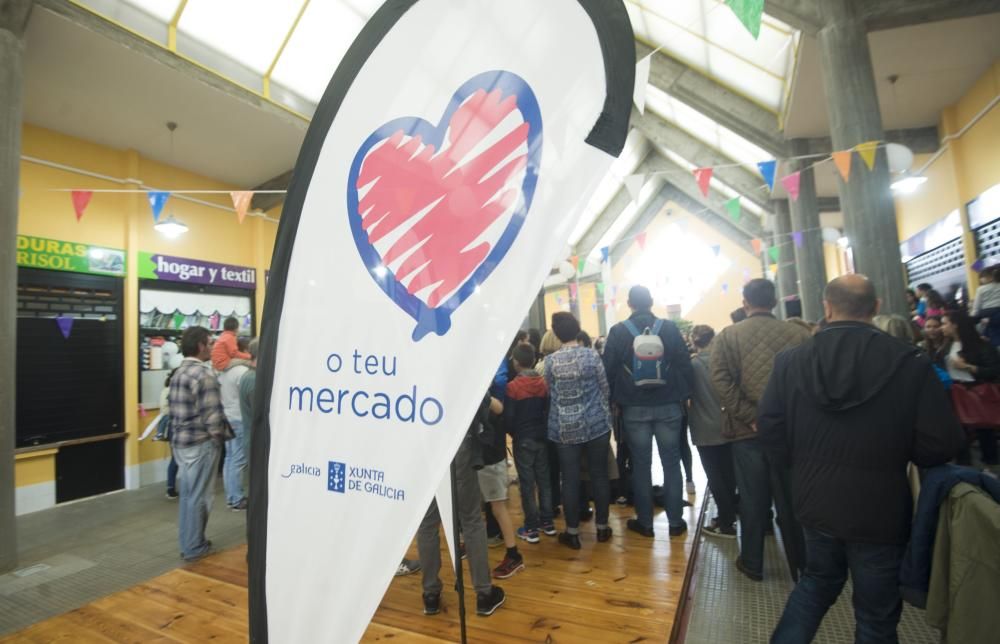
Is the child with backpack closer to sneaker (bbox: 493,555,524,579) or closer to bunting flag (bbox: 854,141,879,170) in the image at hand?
sneaker (bbox: 493,555,524,579)

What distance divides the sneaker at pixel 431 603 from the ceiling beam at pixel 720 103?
315 inches

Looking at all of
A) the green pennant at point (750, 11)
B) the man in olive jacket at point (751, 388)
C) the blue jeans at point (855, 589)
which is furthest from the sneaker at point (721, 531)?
the green pennant at point (750, 11)

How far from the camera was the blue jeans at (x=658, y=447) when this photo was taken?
3.12 meters

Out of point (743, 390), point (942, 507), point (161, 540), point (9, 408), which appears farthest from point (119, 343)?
point (942, 507)

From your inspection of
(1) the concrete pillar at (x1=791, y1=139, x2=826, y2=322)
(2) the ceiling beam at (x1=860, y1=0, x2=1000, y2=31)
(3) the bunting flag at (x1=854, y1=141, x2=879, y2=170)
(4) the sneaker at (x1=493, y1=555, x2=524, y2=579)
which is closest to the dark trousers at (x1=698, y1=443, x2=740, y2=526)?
(4) the sneaker at (x1=493, y1=555, x2=524, y2=579)

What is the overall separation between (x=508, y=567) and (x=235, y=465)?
3054 millimetres

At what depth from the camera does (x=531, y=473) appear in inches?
131

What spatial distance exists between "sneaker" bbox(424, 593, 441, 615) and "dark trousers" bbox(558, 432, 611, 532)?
39.8 inches

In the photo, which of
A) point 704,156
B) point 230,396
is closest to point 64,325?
point 230,396

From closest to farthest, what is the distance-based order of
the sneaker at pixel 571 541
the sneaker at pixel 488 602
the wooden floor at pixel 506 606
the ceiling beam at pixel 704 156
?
the wooden floor at pixel 506 606 → the sneaker at pixel 488 602 → the sneaker at pixel 571 541 → the ceiling beam at pixel 704 156

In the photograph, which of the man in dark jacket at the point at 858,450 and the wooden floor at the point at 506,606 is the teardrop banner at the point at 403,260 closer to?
the man in dark jacket at the point at 858,450

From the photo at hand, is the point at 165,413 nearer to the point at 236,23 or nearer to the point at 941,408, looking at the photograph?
the point at 236,23

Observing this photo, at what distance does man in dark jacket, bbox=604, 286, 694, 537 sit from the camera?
310cm

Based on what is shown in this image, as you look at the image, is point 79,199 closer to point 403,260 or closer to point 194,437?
point 194,437
